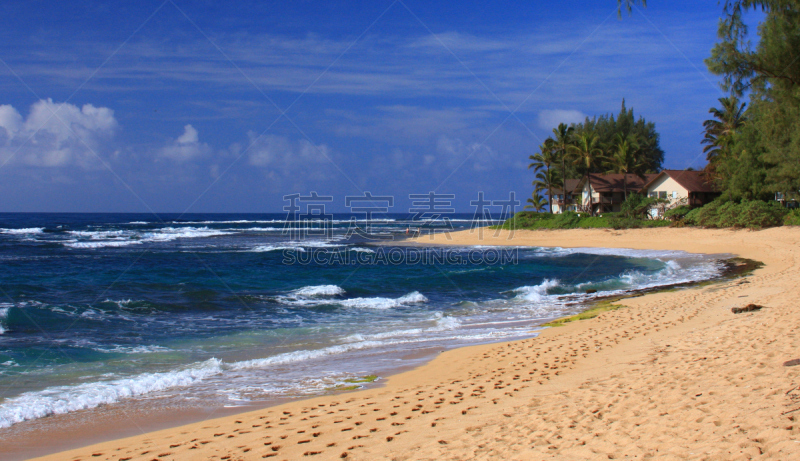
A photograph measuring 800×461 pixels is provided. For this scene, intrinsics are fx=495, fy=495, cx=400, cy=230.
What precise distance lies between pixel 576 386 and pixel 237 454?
4.32 metres

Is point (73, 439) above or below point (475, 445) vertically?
below

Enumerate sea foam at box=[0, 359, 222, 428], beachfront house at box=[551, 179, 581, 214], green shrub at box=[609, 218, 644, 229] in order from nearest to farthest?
sea foam at box=[0, 359, 222, 428]
green shrub at box=[609, 218, 644, 229]
beachfront house at box=[551, 179, 581, 214]

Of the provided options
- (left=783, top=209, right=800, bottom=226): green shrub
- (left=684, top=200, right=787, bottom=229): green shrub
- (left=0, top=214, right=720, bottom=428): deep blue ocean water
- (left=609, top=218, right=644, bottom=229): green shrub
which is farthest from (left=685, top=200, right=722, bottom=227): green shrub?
(left=0, top=214, right=720, bottom=428): deep blue ocean water

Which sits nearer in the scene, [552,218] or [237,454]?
[237,454]

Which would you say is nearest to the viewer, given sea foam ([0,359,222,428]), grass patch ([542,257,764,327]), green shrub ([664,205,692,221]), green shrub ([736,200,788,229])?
sea foam ([0,359,222,428])

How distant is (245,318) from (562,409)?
1115cm

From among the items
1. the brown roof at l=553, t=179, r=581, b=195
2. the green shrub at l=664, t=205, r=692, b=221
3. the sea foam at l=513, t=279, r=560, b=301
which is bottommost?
the sea foam at l=513, t=279, r=560, b=301

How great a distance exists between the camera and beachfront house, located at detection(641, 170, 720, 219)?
4856cm

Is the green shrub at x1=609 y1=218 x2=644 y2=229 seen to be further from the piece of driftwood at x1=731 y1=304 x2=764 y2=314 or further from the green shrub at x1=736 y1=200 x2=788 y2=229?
the piece of driftwood at x1=731 y1=304 x2=764 y2=314

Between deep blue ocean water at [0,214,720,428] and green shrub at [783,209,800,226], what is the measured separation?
10.5 m

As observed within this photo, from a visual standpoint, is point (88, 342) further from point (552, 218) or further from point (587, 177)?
point (587, 177)

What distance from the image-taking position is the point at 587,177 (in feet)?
188

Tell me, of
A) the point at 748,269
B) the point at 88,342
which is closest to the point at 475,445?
Result: the point at 88,342

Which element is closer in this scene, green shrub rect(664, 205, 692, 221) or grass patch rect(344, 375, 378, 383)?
grass patch rect(344, 375, 378, 383)
